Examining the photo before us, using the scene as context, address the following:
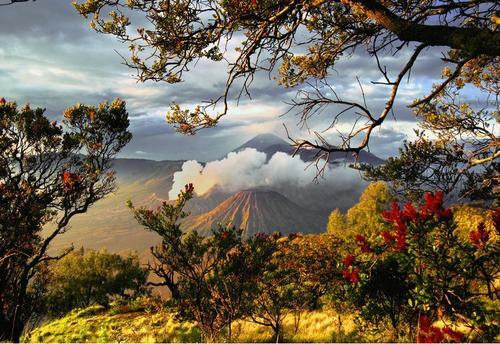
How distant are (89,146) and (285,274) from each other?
8.64 m

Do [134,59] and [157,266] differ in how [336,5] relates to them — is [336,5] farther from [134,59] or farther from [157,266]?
[157,266]

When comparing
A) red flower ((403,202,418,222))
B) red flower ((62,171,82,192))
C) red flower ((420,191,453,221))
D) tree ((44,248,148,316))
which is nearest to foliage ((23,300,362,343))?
red flower ((62,171,82,192))

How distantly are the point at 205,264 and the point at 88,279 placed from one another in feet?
126

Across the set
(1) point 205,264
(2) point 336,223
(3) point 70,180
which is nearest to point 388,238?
(1) point 205,264

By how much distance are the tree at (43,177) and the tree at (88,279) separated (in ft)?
94.4

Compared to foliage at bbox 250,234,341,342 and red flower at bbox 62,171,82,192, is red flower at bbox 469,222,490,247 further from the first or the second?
red flower at bbox 62,171,82,192

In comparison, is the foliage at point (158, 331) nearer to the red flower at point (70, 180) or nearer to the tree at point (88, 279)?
the red flower at point (70, 180)

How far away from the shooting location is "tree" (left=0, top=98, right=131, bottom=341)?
1221 centimetres

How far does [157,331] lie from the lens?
35.3ft

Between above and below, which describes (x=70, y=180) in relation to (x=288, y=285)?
above

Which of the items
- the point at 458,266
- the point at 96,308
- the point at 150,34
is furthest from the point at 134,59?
the point at 96,308

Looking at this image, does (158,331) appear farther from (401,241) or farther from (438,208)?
(438,208)

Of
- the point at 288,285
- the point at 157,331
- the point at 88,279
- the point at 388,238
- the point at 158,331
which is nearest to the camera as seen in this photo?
the point at 388,238

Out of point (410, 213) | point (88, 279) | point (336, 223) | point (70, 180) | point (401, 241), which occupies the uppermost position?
point (70, 180)
